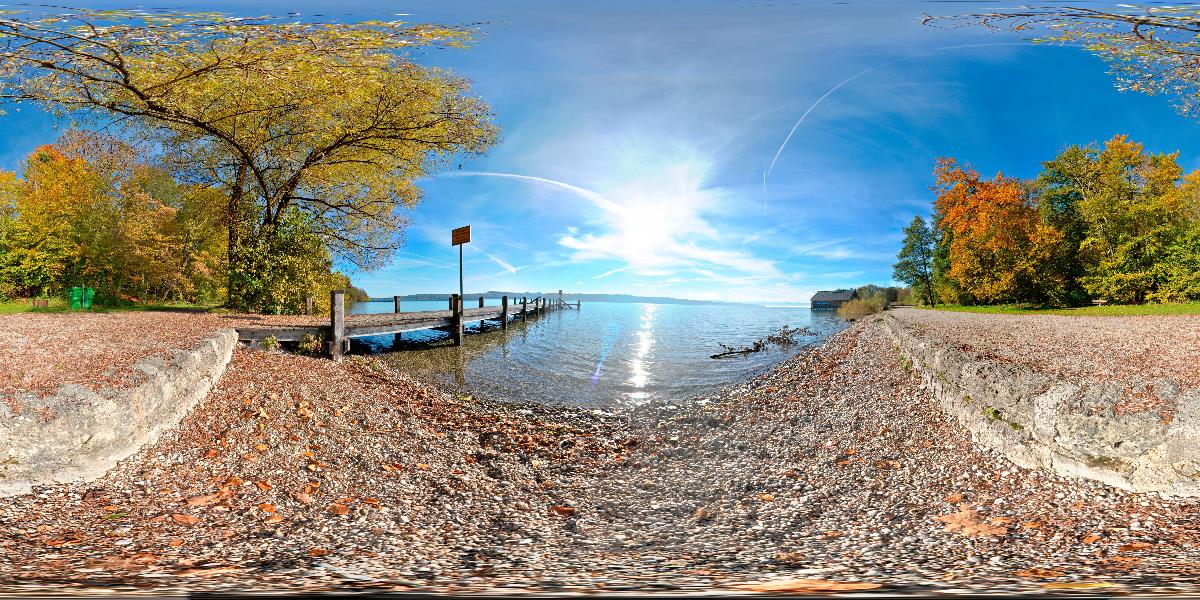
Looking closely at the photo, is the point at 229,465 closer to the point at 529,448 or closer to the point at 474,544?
the point at 474,544

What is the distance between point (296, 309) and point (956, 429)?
17.9m

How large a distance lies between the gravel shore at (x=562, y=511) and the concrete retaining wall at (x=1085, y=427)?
21 cm

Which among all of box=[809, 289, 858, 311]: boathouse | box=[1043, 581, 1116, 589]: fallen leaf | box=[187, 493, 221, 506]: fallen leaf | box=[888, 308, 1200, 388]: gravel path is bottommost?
box=[187, 493, 221, 506]: fallen leaf

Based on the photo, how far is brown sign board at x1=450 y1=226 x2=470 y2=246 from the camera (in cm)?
2236

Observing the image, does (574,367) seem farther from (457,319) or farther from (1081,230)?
(1081,230)

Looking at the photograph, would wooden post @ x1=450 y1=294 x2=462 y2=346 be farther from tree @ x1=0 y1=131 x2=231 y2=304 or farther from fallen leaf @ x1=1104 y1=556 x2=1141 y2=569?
fallen leaf @ x1=1104 y1=556 x2=1141 y2=569

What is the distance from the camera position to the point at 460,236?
74.1 ft

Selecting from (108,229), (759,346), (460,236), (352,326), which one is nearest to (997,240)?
(759,346)

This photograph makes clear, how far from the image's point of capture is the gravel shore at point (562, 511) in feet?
9.02

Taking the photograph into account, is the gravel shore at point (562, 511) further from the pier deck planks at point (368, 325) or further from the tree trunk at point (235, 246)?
the tree trunk at point (235, 246)

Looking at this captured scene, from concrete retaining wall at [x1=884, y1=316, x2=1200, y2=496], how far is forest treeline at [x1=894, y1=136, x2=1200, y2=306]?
2311 centimetres

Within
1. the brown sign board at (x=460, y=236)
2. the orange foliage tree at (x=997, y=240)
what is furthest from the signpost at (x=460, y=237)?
the orange foliage tree at (x=997, y=240)

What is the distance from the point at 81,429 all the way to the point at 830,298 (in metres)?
75.4

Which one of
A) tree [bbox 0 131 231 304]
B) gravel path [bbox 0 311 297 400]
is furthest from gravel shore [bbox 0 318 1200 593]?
tree [bbox 0 131 231 304]
